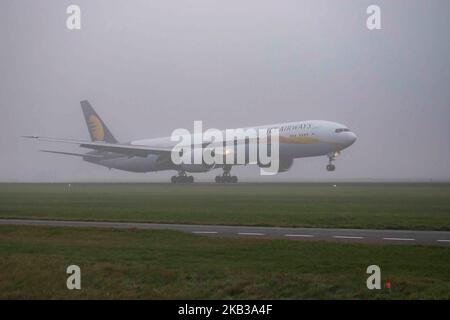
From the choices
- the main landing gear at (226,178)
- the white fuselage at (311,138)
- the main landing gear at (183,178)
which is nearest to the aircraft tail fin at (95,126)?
the main landing gear at (183,178)

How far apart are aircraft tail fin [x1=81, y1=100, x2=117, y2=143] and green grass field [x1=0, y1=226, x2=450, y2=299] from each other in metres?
76.5

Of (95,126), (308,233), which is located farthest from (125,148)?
(308,233)

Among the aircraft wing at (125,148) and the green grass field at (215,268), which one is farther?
the aircraft wing at (125,148)

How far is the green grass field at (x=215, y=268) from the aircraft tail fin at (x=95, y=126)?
7650 centimetres

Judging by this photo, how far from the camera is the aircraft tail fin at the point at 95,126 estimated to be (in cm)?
9825

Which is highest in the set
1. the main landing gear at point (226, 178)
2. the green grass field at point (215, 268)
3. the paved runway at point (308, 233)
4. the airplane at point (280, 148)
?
the airplane at point (280, 148)

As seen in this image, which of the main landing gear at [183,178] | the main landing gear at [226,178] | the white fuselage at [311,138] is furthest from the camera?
the main landing gear at [183,178]

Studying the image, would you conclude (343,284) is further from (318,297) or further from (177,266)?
(177,266)

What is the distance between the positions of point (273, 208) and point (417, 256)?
19.5 meters

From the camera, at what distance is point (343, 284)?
1440 centimetres

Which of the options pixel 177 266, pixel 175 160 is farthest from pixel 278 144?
pixel 177 266

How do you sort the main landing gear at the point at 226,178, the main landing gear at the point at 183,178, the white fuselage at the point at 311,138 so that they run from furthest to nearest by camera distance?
the main landing gear at the point at 183,178 < the main landing gear at the point at 226,178 < the white fuselage at the point at 311,138

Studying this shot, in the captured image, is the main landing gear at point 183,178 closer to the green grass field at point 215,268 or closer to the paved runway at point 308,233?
the paved runway at point 308,233

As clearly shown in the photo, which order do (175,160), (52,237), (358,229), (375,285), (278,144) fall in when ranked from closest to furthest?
(375,285) < (52,237) < (358,229) < (278,144) < (175,160)
